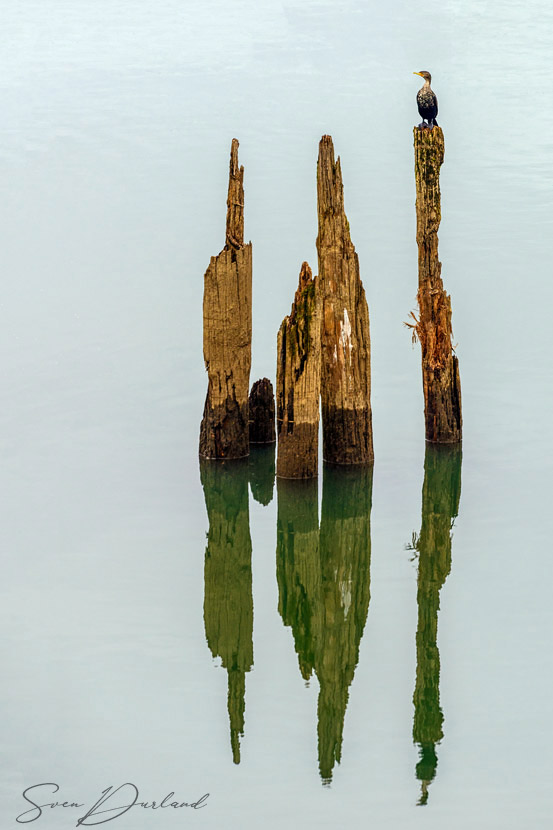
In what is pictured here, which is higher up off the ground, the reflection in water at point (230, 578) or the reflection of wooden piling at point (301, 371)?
the reflection of wooden piling at point (301, 371)

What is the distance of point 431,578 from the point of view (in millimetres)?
13320

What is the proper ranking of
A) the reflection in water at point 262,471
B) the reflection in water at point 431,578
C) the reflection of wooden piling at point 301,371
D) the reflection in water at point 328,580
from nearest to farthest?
the reflection in water at point 431,578, the reflection in water at point 328,580, the reflection of wooden piling at point 301,371, the reflection in water at point 262,471

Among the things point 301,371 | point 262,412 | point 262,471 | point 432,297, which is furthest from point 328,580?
point 432,297

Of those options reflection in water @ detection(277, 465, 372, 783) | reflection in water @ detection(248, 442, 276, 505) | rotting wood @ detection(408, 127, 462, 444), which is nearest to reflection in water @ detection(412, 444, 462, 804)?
reflection in water @ detection(277, 465, 372, 783)

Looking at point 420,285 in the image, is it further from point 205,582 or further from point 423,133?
point 205,582

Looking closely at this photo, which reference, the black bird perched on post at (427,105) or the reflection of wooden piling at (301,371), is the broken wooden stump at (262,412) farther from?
the black bird perched on post at (427,105)

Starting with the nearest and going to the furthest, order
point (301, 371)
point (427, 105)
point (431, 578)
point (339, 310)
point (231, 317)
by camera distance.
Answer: point (431, 578), point (301, 371), point (339, 310), point (231, 317), point (427, 105)

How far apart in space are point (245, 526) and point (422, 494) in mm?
1893

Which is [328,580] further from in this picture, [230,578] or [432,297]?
[432,297]

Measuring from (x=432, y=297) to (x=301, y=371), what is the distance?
2050 mm

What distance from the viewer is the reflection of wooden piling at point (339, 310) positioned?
1462 centimetres

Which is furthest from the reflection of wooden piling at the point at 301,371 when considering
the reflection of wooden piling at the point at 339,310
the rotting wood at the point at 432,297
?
the rotting wood at the point at 432,297

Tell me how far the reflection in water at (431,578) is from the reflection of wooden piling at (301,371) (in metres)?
1.42

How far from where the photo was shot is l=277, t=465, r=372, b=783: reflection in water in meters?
10.8
